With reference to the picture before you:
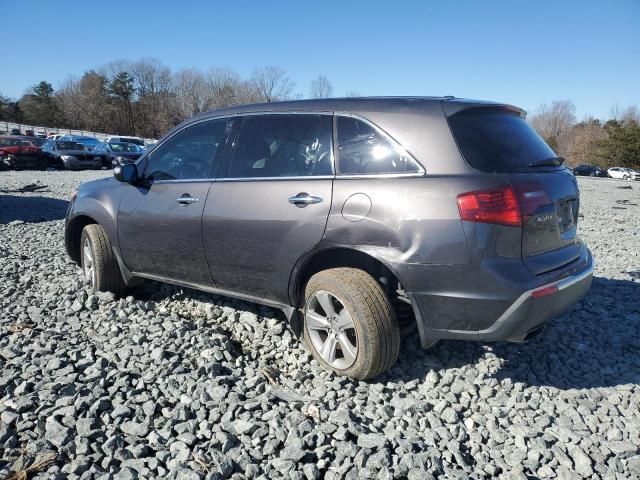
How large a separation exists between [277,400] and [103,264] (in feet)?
7.88

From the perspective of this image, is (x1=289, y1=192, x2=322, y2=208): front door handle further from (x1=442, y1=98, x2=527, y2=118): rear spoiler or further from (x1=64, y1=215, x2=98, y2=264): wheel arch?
(x1=64, y1=215, x2=98, y2=264): wheel arch

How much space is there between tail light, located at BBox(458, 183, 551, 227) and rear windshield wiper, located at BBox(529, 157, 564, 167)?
0.43 m

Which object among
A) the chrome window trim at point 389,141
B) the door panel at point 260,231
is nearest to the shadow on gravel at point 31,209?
the door panel at point 260,231

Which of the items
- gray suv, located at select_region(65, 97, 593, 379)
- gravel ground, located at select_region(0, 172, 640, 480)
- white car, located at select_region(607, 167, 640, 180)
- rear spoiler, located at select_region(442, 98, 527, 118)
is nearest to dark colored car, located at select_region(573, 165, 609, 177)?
white car, located at select_region(607, 167, 640, 180)

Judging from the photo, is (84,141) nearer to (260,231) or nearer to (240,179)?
(240,179)

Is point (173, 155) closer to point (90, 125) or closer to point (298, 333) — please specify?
point (298, 333)

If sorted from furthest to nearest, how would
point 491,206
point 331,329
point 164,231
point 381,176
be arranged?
point 164,231 < point 331,329 < point 381,176 < point 491,206

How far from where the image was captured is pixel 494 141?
9.75 ft

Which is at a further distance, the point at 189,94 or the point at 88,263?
the point at 189,94

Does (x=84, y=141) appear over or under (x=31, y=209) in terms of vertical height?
over

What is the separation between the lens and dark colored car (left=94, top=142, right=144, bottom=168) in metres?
26.5

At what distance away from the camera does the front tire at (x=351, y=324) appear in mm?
2963

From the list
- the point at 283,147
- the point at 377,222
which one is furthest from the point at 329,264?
the point at 283,147

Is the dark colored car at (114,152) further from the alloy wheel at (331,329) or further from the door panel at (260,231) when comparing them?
the alloy wheel at (331,329)
